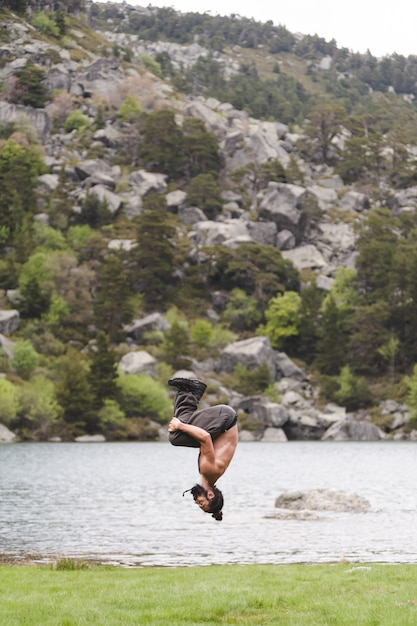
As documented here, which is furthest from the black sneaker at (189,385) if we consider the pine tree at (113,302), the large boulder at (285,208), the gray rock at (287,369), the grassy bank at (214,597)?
the large boulder at (285,208)

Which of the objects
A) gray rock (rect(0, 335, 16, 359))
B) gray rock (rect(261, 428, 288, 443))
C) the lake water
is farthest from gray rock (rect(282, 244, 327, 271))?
the lake water

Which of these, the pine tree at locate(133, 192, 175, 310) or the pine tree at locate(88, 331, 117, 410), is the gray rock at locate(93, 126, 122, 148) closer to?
Answer: the pine tree at locate(133, 192, 175, 310)

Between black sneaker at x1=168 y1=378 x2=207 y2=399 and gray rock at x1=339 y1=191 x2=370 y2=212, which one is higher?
gray rock at x1=339 y1=191 x2=370 y2=212

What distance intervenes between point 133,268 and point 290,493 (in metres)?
103

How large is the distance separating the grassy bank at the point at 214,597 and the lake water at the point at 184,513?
21.8 ft

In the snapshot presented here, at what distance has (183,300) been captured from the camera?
14875 cm

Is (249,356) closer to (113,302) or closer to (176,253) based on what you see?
(113,302)

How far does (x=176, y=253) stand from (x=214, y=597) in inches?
5413

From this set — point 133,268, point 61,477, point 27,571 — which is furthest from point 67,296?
point 27,571

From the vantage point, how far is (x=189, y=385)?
10.9 m

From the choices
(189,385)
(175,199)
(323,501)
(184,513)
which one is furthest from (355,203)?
Answer: (189,385)

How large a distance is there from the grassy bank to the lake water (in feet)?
21.8

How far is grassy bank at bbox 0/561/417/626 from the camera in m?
14.9

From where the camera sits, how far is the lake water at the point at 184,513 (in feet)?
104
